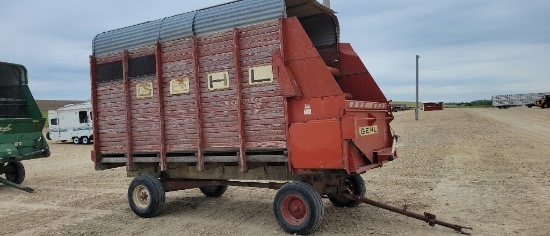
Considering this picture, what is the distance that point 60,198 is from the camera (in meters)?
9.73

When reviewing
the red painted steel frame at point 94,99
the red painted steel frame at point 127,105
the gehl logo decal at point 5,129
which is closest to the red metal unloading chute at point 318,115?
the red painted steel frame at point 127,105

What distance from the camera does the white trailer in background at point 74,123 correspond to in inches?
1127

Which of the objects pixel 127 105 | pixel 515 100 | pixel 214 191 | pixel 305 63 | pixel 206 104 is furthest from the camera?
pixel 515 100

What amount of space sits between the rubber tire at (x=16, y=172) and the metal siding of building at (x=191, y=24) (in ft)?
21.0

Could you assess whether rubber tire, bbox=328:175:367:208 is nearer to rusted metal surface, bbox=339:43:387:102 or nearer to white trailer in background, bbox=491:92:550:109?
rusted metal surface, bbox=339:43:387:102

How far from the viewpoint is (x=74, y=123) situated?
29250mm

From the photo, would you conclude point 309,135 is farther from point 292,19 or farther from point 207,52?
point 207,52

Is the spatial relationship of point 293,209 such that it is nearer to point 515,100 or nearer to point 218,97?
point 218,97

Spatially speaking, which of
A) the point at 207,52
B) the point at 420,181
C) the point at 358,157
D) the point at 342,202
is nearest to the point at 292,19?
the point at 207,52

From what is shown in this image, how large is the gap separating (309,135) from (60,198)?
22.7 feet

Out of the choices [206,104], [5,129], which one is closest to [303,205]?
[206,104]

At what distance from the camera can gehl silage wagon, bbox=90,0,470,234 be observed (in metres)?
5.88

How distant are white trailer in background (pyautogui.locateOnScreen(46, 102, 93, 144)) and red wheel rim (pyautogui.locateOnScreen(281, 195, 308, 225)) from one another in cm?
2526

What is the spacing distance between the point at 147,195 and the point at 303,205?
10.4 ft
